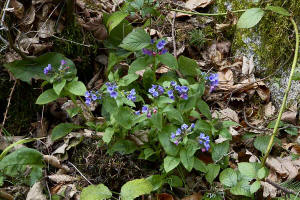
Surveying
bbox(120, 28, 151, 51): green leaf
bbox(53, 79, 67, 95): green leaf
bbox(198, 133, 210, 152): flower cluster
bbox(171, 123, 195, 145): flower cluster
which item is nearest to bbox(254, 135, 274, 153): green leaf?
bbox(198, 133, 210, 152): flower cluster

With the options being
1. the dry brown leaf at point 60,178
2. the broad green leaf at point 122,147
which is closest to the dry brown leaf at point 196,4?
the broad green leaf at point 122,147

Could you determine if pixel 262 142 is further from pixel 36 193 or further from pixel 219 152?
pixel 36 193

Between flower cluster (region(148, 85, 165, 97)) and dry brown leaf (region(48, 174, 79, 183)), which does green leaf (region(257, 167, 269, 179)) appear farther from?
dry brown leaf (region(48, 174, 79, 183))

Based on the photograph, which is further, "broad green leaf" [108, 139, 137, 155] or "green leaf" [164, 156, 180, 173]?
"broad green leaf" [108, 139, 137, 155]

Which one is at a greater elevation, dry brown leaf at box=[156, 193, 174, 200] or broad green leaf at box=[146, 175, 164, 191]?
broad green leaf at box=[146, 175, 164, 191]

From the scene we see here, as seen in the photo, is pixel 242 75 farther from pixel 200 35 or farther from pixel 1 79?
pixel 1 79

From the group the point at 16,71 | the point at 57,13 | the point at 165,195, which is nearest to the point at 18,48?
the point at 16,71
